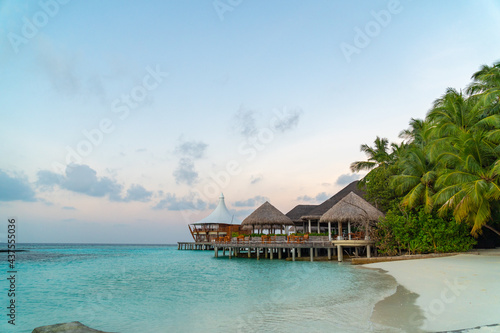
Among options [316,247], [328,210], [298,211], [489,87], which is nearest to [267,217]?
[298,211]

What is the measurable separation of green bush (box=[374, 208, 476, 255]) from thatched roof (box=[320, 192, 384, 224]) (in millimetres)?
1040

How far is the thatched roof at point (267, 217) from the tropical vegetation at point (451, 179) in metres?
6.80

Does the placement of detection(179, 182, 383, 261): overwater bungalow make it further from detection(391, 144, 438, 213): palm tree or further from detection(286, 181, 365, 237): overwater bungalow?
detection(391, 144, 438, 213): palm tree

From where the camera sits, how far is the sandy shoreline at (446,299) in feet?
17.7

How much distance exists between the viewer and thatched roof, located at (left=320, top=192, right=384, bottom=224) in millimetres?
18812

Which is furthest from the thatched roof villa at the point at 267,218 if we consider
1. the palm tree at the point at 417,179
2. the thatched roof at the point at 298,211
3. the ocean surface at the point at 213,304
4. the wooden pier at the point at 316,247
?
the ocean surface at the point at 213,304

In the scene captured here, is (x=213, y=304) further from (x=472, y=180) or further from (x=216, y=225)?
(x=216, y=225)

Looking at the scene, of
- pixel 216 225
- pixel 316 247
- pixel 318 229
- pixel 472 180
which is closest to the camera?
pixel 472 180

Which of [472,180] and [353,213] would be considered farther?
[353,213]

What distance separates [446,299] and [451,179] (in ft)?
25.1

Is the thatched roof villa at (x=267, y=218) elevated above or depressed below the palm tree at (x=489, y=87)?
below

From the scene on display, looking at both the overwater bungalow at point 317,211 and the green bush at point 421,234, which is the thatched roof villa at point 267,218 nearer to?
the overwater bungalow at point 317,211

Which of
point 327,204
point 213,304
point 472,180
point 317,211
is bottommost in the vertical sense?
point 213,304

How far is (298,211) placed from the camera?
2777 cm
